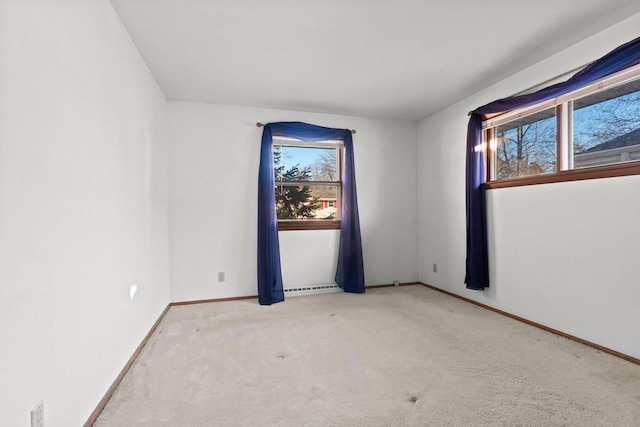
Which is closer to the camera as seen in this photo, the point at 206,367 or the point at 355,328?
the point at 206,367

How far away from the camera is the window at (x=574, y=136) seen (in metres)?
2.16

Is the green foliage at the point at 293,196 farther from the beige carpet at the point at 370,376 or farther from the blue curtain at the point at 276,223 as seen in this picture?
the beige carpet at the point at 370,376

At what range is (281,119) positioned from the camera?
3.80 meters

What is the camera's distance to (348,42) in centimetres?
232

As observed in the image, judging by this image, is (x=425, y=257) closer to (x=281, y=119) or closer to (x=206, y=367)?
(x=281, y=119)

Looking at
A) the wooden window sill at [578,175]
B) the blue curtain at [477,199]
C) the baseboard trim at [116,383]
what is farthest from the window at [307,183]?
the wooden window sill at [578,175]

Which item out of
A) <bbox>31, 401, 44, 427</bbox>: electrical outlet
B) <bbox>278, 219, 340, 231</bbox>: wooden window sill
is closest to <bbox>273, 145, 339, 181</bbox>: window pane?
<bbox>278, 219, 340, 231</bbox>: wooden window sill

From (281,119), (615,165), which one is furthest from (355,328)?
(281,119)

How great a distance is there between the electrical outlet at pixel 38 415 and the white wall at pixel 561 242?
3335 millimetres

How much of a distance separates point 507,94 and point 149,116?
3.43 m

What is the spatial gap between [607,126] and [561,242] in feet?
3.12

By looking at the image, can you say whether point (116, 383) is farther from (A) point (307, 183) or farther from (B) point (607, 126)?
(B) point (607, 126)

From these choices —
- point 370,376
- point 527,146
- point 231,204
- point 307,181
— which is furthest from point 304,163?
point 370,376

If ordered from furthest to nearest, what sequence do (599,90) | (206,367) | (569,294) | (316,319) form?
(316,319) < (569,294) < (599,90) < (206,367)
